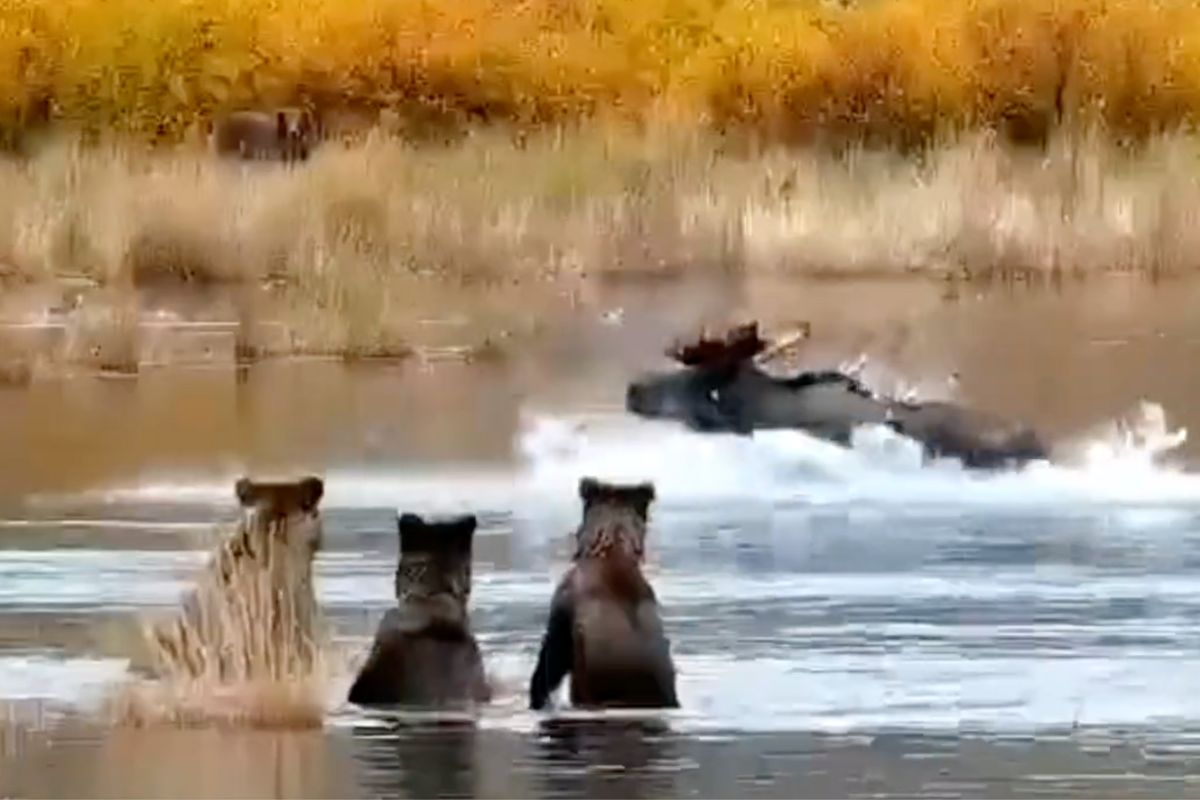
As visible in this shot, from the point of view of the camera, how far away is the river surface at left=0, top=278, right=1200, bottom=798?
2.26m

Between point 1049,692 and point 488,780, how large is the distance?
44 cm

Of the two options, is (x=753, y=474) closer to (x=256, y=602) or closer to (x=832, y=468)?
(x=832, y=468)

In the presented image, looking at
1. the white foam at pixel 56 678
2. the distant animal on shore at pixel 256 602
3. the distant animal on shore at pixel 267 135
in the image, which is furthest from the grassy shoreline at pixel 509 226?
the white foam at pixel 56 678

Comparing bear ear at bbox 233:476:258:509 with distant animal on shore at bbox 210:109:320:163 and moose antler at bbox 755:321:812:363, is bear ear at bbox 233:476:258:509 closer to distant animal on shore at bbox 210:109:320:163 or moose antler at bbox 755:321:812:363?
distant animal on shore at bbox 210:109:320:163

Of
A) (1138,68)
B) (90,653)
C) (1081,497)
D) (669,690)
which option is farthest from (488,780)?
(1138,68)

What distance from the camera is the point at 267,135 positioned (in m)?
2.35

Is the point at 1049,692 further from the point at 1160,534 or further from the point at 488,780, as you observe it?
the point at 488,780

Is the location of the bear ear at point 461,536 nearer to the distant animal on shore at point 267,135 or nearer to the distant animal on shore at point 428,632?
the distant animal on shore at point 428,632

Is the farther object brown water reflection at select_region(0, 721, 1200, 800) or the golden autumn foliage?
the golden autumn foliage

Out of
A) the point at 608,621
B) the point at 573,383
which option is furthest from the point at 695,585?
the point at 573,383

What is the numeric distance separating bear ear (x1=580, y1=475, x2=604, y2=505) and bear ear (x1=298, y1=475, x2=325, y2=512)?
0.21 m

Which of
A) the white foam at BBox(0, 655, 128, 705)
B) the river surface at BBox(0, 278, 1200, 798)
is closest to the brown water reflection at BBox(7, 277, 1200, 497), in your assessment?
the river surface at BBox(0, 278, 1200, 798)

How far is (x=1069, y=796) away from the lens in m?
2.23

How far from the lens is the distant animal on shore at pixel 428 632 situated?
228cm
